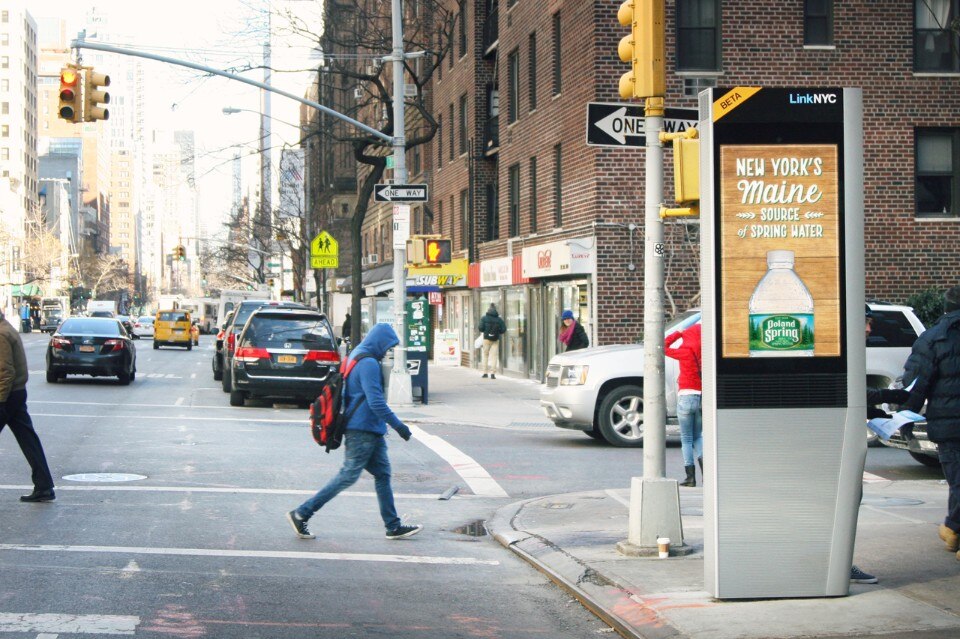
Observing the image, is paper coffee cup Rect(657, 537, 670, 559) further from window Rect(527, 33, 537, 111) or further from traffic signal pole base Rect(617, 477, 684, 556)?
window Rect(527, 33, 537, 111)

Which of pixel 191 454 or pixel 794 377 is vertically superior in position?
pixel 794 377

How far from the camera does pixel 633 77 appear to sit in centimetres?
877

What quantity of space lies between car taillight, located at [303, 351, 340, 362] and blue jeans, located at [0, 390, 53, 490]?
11264mm

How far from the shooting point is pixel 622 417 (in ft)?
53.1

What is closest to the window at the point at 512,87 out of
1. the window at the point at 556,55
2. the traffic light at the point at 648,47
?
the window at the point at 556,55

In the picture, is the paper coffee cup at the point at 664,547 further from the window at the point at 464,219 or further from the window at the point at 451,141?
the window at the point at 451,141

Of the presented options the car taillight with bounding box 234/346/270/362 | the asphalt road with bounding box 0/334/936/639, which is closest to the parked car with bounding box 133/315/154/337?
the car taillight with bounding box 234/346/270/362

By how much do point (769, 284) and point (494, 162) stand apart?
3019 cm

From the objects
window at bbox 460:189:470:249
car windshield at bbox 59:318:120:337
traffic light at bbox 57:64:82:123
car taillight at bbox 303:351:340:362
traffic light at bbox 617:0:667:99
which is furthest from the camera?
window at bbox 460:189:470:249

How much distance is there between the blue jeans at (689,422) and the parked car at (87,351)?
1809 cm

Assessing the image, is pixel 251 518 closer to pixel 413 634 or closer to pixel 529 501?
pixel 529 501

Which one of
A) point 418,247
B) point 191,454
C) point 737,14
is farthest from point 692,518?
point 737,14

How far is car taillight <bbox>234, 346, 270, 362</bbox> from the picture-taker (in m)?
22.0

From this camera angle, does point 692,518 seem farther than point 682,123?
Yes
